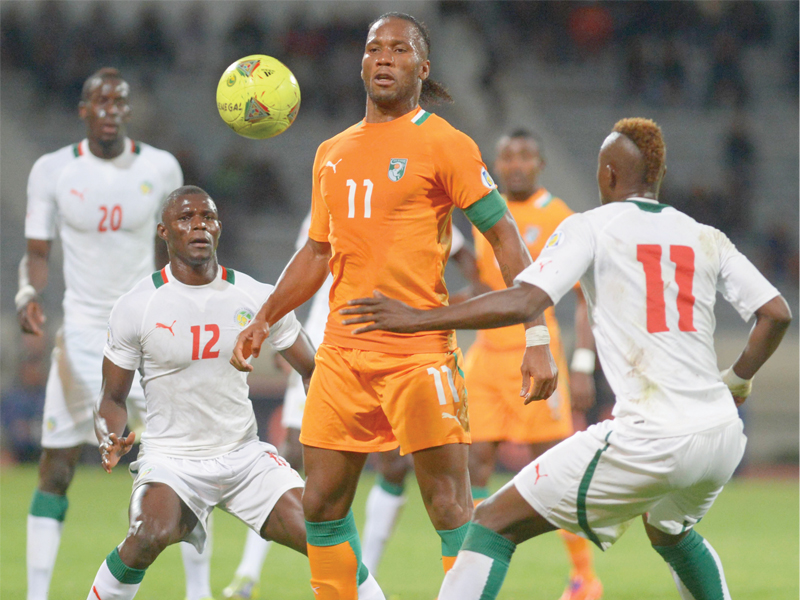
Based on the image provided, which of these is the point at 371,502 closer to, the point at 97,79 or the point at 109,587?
the point at 109,587

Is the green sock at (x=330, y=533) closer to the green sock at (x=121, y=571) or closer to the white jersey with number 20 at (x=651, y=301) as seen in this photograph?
the green sock at (x=121, y=571)

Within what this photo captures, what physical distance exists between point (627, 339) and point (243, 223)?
45.3 ft

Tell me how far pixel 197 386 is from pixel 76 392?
142cm

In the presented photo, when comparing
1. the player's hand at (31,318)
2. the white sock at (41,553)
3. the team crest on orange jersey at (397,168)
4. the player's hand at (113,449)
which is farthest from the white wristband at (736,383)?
the player's hand at (31,318)

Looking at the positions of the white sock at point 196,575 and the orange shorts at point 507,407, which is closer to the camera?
the white sock at point 196,575

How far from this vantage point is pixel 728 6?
64.0 feet

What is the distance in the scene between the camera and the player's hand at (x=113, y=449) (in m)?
4.14

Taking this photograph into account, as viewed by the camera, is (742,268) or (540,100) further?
(540,100)

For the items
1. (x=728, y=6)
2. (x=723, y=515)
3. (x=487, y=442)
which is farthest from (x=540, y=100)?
(x=487, y=442)

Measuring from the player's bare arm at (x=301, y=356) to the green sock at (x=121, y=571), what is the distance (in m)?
1.06

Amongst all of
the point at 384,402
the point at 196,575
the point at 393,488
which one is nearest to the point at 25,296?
the point at 196,575

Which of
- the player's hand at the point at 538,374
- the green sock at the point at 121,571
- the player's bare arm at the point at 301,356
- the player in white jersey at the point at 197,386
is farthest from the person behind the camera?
the player's bare arm at the point at 301,356

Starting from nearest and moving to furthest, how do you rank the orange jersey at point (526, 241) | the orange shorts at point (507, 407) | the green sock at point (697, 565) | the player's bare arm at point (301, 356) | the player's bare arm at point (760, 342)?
the player's bare arm at point (760, 342)
the green sock at point (697, 565)
the player's bare arm at point (301, 356)
the orange shorts at point (507, 407)
the orange jersey at point (526, 241)

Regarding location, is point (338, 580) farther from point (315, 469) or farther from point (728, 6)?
point (728, 6)
